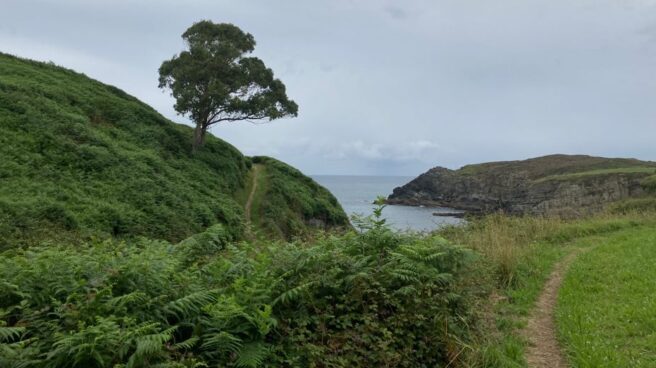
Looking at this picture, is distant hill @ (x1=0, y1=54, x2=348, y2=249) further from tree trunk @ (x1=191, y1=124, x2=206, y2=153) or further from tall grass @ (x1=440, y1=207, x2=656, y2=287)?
tall grass @ (x1=440, y1=207, x2=656, y2=287)

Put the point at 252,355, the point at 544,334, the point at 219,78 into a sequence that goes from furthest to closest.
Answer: the point at 219,78 < the point at 544,334 < the point at 252,355

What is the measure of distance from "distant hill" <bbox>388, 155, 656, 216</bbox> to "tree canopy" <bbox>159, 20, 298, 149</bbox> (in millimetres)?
42698

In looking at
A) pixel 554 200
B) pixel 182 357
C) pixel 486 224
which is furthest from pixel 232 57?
pixel 554 200

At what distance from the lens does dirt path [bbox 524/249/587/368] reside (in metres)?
6.14

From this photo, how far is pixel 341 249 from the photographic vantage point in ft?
21.7

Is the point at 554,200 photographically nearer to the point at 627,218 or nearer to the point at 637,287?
the point at 627,218

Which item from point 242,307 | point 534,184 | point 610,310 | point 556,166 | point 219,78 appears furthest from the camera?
point 556,166

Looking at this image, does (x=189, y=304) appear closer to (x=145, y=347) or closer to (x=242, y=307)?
(x=242, y=307)

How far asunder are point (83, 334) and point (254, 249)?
10.3ft

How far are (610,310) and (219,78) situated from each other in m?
32.5

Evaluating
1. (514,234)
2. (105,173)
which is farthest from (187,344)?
(105,173)

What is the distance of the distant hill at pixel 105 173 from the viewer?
19.6 metres

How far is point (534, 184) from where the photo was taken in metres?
92.3

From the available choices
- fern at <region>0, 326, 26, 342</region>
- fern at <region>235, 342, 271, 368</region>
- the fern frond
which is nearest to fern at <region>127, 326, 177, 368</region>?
the fern frond
